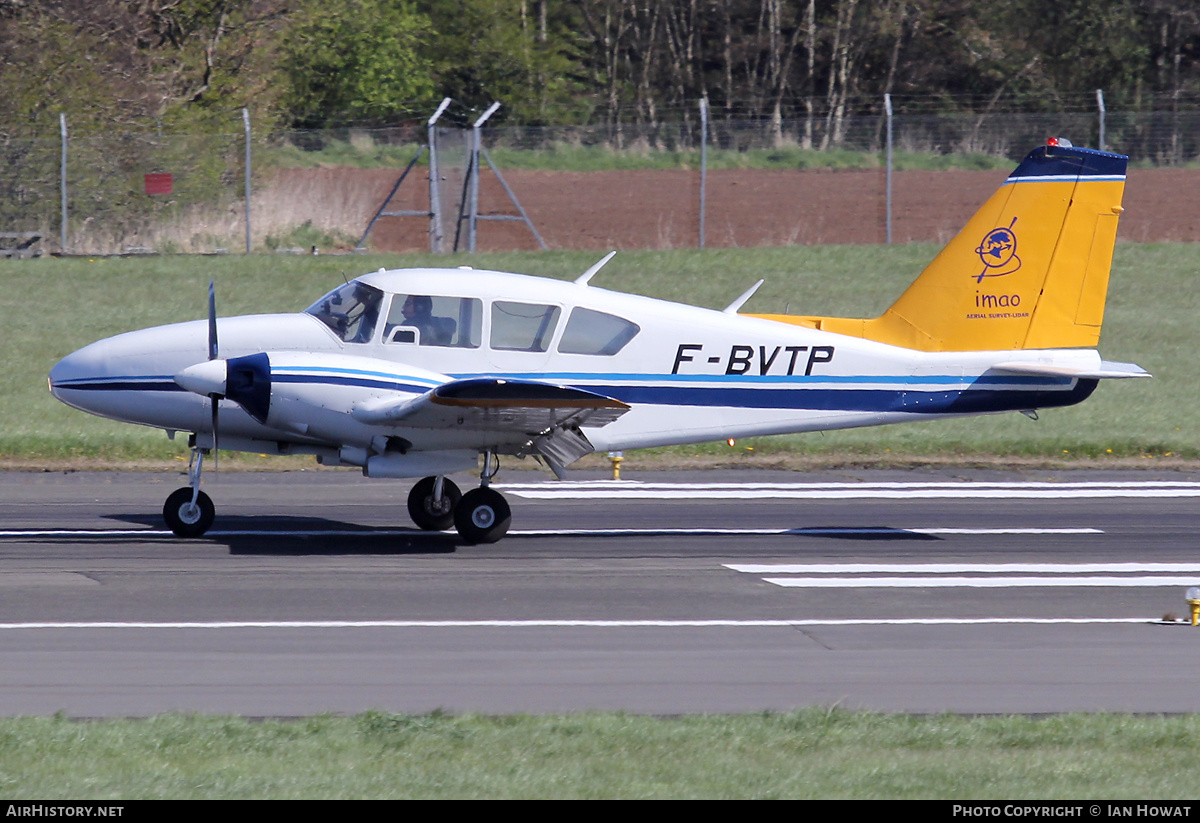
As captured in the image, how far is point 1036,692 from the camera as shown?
7.58m

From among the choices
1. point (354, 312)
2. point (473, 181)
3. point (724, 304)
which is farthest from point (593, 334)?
point (473, 181)

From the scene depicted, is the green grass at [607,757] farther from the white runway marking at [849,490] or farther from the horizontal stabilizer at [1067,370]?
the white runway marking at [849,490]

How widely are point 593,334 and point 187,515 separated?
3896 millimetres

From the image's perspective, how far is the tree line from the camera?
29734mm

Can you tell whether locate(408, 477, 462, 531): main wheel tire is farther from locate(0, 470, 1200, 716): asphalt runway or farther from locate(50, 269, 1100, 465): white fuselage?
locate(50, 269, 1100, 465): white fuselage

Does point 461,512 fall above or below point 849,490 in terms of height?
above

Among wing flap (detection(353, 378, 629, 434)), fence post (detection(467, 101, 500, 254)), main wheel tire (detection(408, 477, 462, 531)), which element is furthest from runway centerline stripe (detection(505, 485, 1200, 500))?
fence post (detection(467, 101, 500, 254))

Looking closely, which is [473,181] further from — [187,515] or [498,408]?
[498,408]

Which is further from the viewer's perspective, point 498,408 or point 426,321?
point 426,321

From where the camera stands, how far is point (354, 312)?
39.2 ft

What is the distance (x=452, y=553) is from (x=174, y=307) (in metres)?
13.7

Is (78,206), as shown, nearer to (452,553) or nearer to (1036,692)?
(452,553)

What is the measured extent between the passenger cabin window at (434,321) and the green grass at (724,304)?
550cm

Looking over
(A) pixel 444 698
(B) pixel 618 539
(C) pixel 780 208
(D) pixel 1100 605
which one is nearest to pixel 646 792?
(A) pixel 444 698
